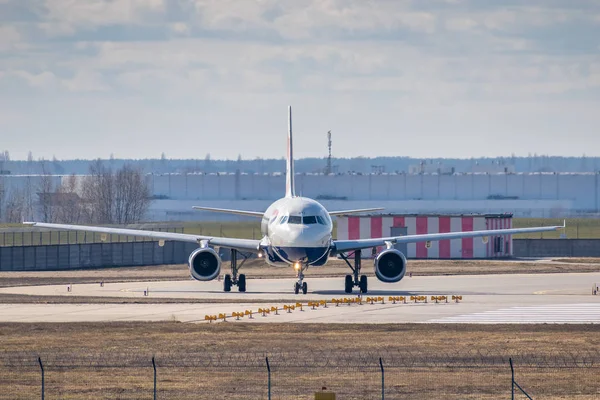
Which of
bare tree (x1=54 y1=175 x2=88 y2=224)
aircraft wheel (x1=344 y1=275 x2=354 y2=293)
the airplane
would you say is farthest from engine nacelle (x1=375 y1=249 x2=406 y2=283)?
bare tree (x1=54 y1=175 x2=88 y2=224)

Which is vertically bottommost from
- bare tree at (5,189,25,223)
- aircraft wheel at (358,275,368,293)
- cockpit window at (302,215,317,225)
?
aircraft wheel at (358,275,368,293)

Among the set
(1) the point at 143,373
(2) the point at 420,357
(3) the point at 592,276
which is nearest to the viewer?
(1) the point at 143,373

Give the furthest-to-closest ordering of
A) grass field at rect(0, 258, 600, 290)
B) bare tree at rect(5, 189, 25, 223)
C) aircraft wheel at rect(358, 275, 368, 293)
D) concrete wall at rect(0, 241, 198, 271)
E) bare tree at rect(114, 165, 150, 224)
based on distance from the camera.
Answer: bare tree at rect(5, 189, 25, 223)
bare tree at rect(114, 165, 150, 224)
concrete wall at rect(0, 241, 198, 271)
grass field at rect(0, 258, 600, 290)
aircraft wheel at rect(358, 275, 368, 293)

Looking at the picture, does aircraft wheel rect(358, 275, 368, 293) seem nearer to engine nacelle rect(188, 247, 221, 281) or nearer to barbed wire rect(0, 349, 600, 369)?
engine nacelle rect(188, 247, 221, 281)

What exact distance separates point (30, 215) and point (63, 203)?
1120cm

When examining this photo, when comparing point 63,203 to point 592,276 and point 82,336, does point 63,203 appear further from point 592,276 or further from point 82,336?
point 82,336

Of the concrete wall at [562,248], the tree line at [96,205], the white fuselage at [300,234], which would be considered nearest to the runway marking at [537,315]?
the white fuselage at [300,234]

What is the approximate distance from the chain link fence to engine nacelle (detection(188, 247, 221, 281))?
24.2 metres

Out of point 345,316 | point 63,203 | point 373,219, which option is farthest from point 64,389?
point 63,203

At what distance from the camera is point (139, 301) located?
185 ft

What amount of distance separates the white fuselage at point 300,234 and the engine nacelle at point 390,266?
9.71ft

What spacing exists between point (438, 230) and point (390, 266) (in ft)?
113

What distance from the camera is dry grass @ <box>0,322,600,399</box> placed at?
30109mm

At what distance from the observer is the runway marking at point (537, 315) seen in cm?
4606
